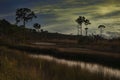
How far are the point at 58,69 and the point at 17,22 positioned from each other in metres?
102

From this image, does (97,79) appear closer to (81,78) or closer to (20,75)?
(81,78)

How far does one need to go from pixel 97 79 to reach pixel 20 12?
105m

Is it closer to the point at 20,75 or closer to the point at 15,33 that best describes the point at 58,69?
the point at 20,75

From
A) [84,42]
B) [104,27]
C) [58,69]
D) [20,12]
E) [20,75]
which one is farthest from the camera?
[104,27]

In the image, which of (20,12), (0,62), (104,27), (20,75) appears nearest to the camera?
(20,75)

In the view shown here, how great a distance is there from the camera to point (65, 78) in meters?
18.9

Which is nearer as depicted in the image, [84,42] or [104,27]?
[84,42]

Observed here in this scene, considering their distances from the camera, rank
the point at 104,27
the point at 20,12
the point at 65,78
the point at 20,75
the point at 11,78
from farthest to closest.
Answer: the point at 104,27
the point at 20,12
the point at 65,78
the point at 20,75
the point at 11,78

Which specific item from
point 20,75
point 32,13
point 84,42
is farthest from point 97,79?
point 32,13

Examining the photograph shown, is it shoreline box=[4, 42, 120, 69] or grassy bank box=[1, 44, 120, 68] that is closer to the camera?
shoreline box=[4, 42, 120, 69]

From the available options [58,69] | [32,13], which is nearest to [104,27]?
[32,13]

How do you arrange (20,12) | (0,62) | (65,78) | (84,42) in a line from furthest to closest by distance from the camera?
(20,12)
(84,42)
(65,78)
(0,62)

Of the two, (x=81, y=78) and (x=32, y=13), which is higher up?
(x=32, y=13)

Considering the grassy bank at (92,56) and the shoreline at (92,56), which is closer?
the shoreline at (92,56)
